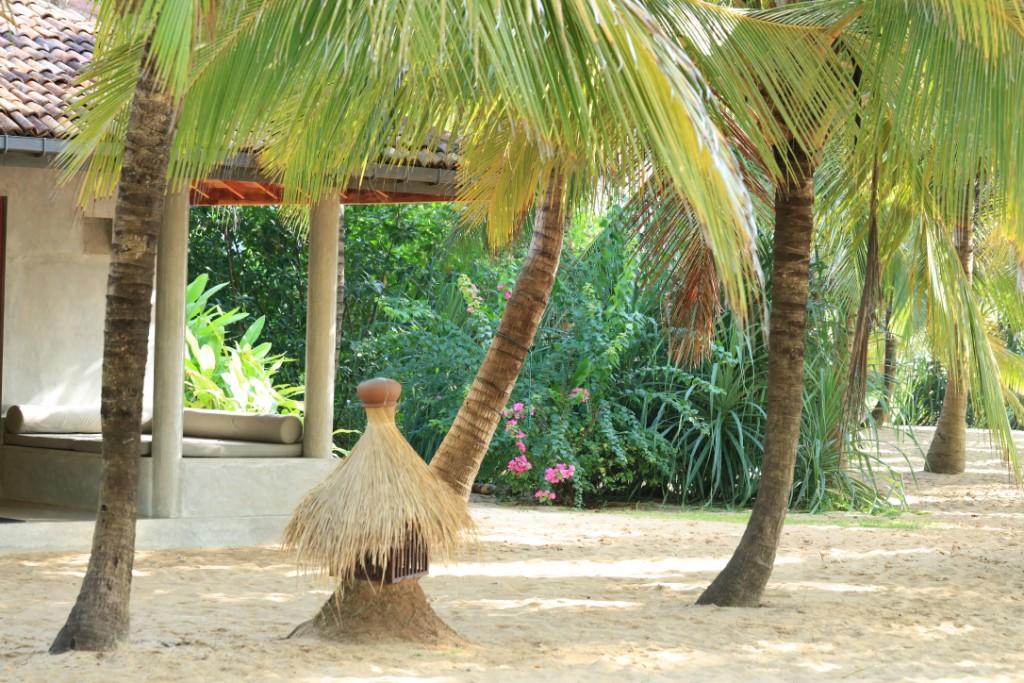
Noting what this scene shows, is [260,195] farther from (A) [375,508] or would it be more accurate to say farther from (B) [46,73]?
(A) [375,508]

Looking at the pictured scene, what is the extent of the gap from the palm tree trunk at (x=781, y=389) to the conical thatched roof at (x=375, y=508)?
6.74ft

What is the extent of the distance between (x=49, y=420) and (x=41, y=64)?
8.39 feet

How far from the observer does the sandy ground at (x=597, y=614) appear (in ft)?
18.2

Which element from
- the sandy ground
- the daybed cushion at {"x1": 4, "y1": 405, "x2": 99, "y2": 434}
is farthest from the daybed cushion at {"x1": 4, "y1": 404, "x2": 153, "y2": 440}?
the sandy ground

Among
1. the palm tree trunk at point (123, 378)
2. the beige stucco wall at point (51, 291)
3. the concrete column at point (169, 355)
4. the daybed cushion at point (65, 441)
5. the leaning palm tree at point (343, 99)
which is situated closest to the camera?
the leaning palm tree at point (343, 99)

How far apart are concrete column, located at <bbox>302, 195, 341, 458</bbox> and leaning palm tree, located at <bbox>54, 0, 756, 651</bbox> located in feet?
10.2

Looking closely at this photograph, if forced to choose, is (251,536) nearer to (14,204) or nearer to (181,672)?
(14,204)

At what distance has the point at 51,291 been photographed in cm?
1032

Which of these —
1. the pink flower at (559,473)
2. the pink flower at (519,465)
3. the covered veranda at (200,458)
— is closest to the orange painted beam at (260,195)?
the covered veranda at (200,458)

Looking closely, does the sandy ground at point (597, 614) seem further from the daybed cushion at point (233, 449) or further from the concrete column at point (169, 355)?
the daybed cushion at point (233, 449)

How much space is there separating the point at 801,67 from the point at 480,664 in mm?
2969

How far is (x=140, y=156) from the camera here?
515cm

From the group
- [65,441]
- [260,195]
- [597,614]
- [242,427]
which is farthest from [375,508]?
[260,195]

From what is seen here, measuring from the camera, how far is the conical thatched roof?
5.55m
